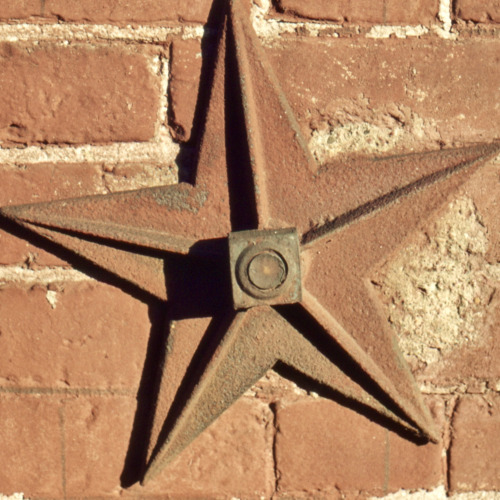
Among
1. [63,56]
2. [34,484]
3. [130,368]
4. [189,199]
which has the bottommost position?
[34,484]

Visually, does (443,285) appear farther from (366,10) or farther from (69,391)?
(69,391)

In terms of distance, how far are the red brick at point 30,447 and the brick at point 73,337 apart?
2cm

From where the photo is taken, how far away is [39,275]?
54 centimetres

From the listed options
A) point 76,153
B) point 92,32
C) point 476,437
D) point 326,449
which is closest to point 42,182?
point 76,153

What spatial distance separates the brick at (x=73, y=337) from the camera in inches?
21.4

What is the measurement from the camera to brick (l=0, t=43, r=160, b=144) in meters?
0.52

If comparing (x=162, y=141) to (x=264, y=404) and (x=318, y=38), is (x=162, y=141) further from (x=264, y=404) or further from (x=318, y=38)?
(x=264, y=404)

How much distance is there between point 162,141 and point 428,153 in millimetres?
260

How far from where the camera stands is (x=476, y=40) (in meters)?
0.53

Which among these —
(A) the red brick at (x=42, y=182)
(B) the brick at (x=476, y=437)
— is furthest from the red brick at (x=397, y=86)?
(B) the brick at (x=476, y=437)

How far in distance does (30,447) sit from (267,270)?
33 centimetres

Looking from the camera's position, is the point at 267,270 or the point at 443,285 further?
the point at 443,285

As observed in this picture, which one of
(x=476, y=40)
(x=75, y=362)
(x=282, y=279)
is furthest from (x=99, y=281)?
(x=476, y=40)

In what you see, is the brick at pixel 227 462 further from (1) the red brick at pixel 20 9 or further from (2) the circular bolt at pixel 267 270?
(1) the red brick at pixel 20 9
